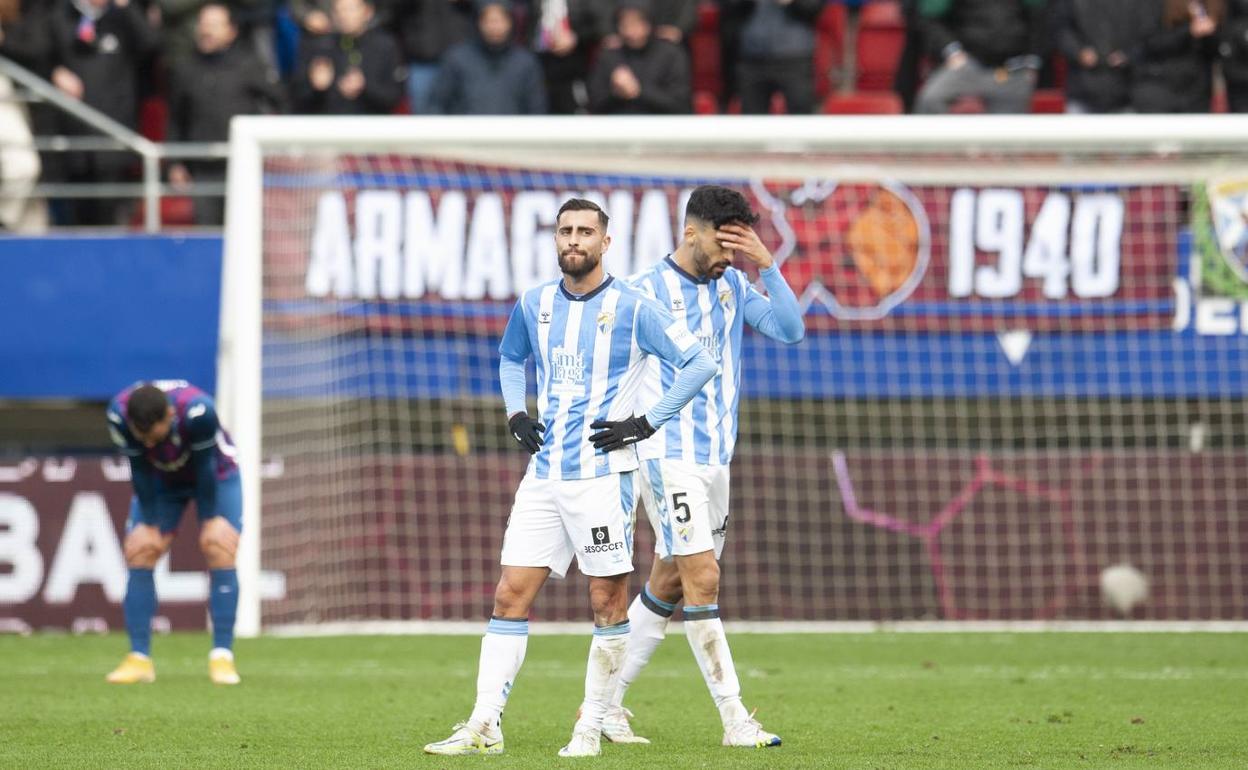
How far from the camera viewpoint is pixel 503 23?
14.2 meters

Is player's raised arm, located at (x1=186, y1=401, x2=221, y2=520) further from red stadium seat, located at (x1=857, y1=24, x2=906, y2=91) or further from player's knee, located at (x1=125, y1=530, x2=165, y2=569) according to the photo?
red stadium seat, located at (x1=857, y1=24, x2=906, y2=91)

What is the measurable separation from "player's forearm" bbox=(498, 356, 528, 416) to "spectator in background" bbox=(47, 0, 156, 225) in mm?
8299

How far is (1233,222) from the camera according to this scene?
1296cm

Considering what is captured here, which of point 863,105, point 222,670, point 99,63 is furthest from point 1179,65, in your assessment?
point 222,670

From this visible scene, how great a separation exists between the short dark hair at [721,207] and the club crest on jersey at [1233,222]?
663 cm

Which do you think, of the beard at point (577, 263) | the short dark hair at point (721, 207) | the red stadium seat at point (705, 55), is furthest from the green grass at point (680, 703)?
the red stadium seat at point (705, 55)

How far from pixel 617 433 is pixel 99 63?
930cm

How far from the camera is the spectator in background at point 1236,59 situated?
1430cm

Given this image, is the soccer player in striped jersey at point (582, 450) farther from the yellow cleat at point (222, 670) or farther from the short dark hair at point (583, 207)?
the yellow cleat at point (222, 670)

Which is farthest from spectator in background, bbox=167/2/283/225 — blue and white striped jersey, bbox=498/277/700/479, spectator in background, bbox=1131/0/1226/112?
blue and white striped jersey, bbox=498/277/700/479

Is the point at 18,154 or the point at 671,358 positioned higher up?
the point at 18,154

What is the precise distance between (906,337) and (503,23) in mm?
3800

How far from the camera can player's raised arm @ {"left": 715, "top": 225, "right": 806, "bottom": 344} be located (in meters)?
7.31

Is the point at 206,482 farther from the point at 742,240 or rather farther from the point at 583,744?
the point at 742,240
